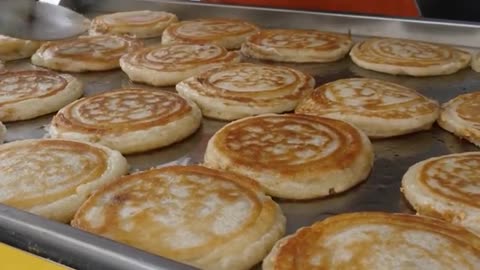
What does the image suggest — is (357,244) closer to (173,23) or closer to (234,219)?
(234,219)

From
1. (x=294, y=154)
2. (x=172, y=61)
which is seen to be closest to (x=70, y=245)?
(x=294, y=154)

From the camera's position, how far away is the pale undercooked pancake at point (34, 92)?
335 centimetres

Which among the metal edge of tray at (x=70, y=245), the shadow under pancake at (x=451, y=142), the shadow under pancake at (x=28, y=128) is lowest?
the shadow under pancake at (x=28, y=128)

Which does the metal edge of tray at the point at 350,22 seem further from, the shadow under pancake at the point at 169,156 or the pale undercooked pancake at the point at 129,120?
the shadow under pancake at the point at 169,156

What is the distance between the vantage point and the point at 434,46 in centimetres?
398

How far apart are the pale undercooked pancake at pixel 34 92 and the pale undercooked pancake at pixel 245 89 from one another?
62 centimetres

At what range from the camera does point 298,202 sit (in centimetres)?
257

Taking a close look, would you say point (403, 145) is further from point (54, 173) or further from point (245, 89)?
point (54, 173)

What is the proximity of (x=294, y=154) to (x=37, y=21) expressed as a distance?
2193mm

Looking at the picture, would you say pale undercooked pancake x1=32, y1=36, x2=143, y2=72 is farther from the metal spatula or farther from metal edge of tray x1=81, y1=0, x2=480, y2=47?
metal edge of tray x1=81, y1=0, x2=480, y2=47

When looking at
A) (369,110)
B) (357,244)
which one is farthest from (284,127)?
(357,244)

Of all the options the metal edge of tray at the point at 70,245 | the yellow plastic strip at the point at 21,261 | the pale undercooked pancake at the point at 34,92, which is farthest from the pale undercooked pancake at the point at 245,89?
the yellow plastic strip at the point at 21,261

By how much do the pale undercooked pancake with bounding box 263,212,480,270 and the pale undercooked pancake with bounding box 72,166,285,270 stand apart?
13cm

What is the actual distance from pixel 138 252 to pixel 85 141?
1.46 m
